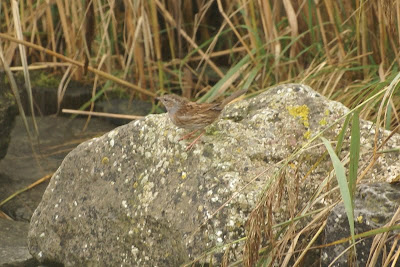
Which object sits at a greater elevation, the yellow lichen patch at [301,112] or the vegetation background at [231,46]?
the yellow lichen patch at [301,112]

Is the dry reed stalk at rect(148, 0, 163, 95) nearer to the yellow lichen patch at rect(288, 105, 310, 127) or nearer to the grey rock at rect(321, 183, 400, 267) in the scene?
the yellow lichen patch at rect(288, 105, 310, 127)

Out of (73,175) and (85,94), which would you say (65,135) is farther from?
(73,175)

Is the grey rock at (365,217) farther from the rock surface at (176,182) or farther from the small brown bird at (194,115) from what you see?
the small brown bird at (194,115)

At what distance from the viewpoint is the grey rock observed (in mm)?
2680

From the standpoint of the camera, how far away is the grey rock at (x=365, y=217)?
268 centimetres

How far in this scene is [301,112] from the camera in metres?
3.46

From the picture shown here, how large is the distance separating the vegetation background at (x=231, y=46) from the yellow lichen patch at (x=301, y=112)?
442 millimetres

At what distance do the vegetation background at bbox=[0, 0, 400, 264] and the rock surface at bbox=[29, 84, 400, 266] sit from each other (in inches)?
22.5

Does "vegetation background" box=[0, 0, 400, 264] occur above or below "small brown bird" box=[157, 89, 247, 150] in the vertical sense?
below

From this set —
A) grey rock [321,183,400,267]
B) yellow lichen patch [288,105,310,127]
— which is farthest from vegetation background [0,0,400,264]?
grey rock [321,183,400,267]

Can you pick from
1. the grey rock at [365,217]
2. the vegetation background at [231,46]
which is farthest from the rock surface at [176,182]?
the vegetation background at [231,46]

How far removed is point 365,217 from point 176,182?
2.99ft

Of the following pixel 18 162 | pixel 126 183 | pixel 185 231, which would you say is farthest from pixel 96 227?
pixel 18 162

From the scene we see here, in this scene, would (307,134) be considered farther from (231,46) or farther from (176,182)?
(231,46)
